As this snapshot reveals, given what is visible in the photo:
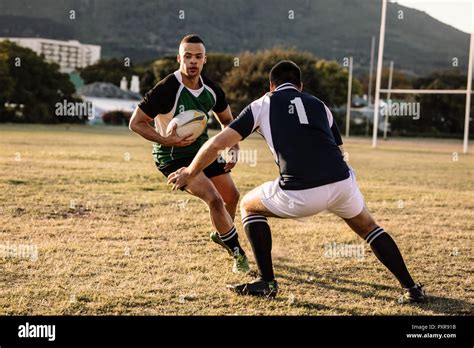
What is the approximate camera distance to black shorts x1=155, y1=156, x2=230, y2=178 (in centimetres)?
697

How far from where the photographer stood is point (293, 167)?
5.41 meters

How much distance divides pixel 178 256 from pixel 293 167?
2190 millimetres

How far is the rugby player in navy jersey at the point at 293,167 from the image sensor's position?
5391mm

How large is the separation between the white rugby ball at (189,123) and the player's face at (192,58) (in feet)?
1.29

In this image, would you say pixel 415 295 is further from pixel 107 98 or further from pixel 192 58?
pixel 107 98

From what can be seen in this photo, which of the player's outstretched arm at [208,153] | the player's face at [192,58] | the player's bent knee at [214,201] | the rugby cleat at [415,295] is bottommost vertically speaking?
the rugby cleat at [415,295]

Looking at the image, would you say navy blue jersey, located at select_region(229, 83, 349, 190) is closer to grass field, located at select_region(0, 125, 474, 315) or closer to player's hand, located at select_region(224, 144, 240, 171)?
grass field, located at select_region(0, 125, 474, 315)

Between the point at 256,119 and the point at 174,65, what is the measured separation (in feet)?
244

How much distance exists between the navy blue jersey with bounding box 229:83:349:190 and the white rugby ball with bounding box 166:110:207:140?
144 centimetres

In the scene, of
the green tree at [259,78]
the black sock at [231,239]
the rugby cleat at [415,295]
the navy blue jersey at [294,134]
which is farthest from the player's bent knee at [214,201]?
the green tree at [259,78]

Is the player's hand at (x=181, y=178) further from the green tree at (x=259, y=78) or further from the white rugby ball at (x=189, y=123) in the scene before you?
the green tree at (x=259, y=78)

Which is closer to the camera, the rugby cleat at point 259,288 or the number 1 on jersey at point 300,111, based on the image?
the number 1 on jersey at point 300,111
